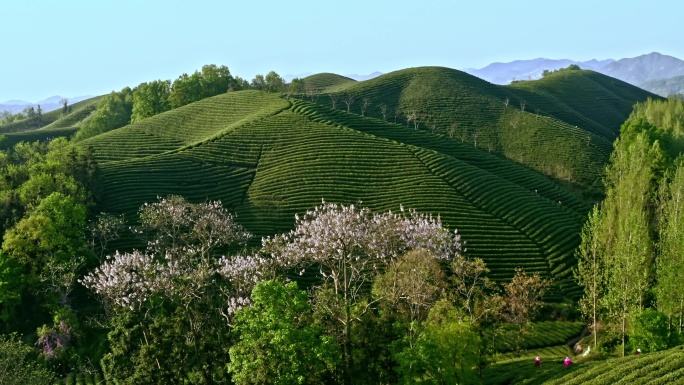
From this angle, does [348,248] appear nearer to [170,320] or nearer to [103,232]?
[170,320]

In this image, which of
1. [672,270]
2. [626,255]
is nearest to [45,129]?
[626,255]

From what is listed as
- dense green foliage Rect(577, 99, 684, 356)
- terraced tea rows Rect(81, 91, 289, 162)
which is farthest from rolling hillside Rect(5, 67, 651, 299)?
dense green foliage Rect(577, 99, 684, 356)

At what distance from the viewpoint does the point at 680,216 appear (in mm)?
46375

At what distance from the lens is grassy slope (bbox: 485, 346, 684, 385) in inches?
1038

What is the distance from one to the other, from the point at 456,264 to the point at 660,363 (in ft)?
54.4

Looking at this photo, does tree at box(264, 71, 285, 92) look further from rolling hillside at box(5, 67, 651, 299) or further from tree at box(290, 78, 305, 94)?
rolling hillside at box(5, 67, 651, 299)

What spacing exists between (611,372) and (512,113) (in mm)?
113864

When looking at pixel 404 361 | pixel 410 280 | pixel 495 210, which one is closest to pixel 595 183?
pixel 495 210

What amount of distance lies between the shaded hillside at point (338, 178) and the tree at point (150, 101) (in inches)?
1140

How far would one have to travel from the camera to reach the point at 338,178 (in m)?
76.6

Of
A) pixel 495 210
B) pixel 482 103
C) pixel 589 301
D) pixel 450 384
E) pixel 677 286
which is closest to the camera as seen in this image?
pixel 450 384

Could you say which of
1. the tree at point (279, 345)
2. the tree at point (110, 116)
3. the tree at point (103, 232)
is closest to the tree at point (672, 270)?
the tree at point (279, 345)

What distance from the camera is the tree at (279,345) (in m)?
27.0

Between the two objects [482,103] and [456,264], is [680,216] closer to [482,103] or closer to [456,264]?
[456,264]
